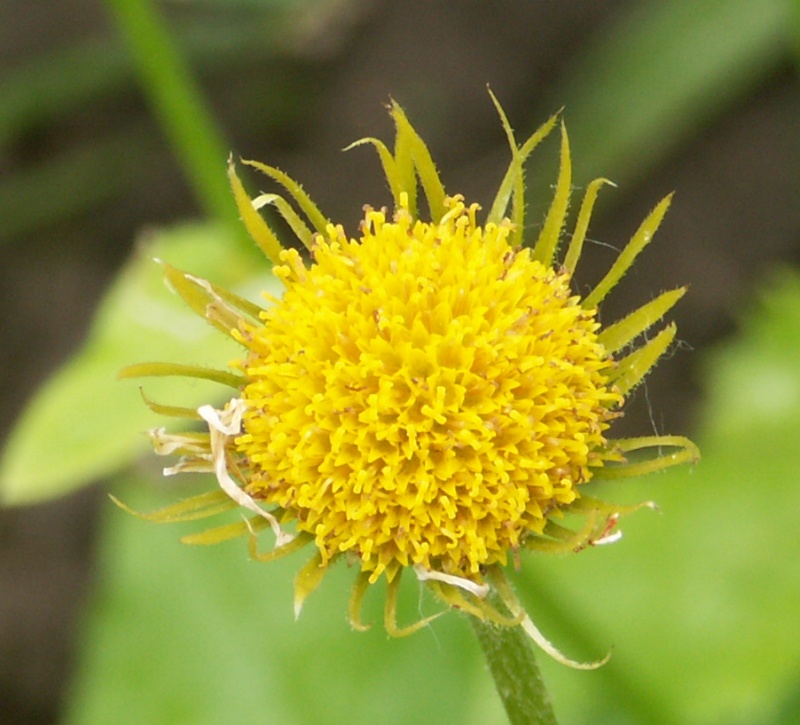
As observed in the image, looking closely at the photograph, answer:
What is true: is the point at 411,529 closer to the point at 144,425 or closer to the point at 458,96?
the point at 144,425

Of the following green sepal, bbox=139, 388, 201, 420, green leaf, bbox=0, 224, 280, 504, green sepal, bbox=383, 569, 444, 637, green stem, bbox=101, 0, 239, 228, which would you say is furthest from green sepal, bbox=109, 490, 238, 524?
green stem, bbox=101, 0, 239, 228

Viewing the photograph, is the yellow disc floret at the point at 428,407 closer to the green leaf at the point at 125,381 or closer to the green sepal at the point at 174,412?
the green sepal at the point at 174,412

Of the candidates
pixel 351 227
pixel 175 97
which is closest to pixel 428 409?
pixel 175 97

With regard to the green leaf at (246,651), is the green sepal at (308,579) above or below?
above

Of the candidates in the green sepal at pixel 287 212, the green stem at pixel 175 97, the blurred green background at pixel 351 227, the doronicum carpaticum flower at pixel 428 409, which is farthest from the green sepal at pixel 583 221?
the green stem at pixel 175 97

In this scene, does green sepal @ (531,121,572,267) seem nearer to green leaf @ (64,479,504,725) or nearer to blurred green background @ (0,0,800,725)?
A: blurred green background @ (0,0,800,725)

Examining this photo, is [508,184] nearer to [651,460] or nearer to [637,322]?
[637,322]

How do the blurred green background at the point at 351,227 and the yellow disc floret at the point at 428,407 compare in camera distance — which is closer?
the yellow disc floret at the point at 428,407
